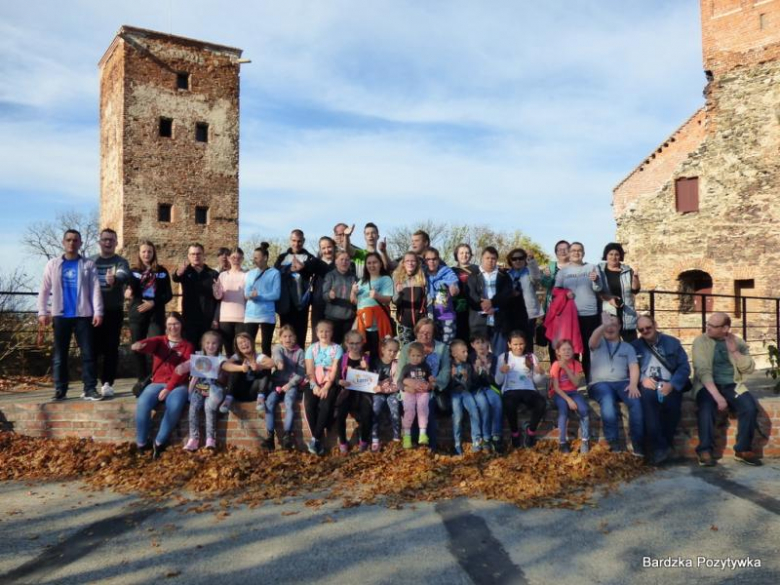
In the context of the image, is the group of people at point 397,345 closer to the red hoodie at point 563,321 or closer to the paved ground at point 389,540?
the red hoodie at point 563,321

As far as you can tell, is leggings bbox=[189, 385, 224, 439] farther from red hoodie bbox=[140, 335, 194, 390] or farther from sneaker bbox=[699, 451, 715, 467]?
sneaker bbox=[699, 451, 715, 467]

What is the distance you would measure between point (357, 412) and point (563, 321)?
93.3 inches

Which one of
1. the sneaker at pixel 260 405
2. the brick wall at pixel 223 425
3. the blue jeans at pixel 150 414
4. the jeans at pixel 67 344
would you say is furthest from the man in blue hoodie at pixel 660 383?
the jeans at pixel 67 344

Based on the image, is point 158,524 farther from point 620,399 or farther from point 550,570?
point 620,399

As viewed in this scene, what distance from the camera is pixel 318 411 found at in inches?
224

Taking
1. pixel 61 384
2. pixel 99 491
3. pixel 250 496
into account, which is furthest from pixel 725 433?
pixel 61 384

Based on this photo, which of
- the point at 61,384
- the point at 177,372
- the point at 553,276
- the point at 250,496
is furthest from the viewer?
the point at 553,276

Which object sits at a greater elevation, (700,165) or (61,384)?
(700,165)

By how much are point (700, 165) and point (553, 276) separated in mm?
13893

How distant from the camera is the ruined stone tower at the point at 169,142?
73.1 ft

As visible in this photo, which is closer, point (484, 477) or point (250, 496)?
point (250, 496)

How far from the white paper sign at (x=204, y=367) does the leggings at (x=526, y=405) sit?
9.09 feet

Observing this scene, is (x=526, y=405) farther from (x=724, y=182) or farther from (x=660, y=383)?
(x=724, y=182)

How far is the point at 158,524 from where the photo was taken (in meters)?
4.07
